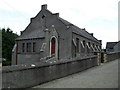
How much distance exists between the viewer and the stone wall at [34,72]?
331 inches

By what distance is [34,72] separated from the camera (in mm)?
10336

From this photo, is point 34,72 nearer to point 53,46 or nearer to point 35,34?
point 53,46

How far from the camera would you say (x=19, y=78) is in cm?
903

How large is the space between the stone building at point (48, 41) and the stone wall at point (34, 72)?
1446 centimetres

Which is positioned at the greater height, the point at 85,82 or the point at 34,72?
the point at 34,72

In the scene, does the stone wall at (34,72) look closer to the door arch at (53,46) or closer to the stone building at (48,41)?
the stone building at (48,41)

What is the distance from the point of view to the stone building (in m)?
30.6

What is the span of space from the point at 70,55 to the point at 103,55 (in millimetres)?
6501

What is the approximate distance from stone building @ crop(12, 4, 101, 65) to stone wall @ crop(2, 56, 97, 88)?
1446 centimetres

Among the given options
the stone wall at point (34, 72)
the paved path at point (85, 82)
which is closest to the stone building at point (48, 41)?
the stone wall at point (34, 72)

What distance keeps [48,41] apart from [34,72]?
20.8 metres

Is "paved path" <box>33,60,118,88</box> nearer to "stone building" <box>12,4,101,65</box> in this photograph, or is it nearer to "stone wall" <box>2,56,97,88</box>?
"stone wall" <box>2,56,97,88</box>

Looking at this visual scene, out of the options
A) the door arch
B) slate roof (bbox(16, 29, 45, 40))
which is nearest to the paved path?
the door arch

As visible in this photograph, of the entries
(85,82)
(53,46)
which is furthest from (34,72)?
(53,46)
